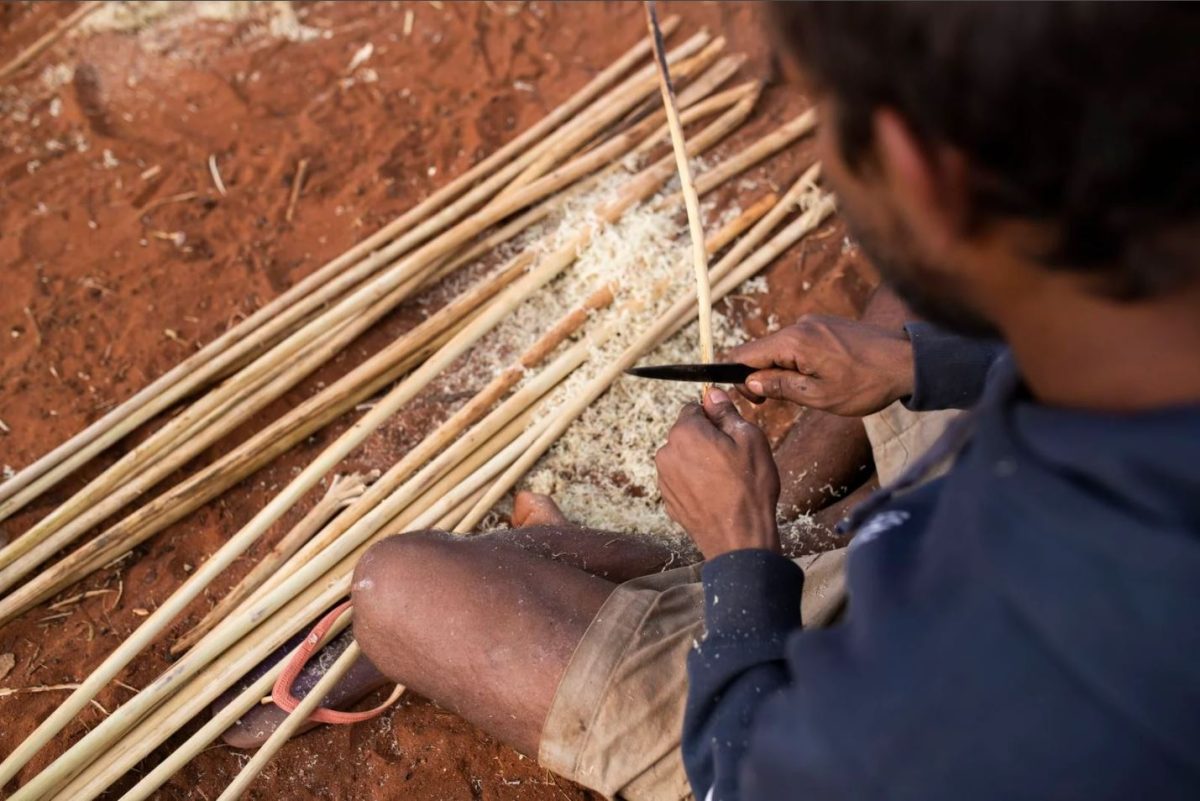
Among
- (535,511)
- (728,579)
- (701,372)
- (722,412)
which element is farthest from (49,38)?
(728,579)

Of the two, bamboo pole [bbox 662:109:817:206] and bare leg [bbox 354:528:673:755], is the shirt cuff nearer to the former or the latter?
bare leg [bbox 354:528:673:755]

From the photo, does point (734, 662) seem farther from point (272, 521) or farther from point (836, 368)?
point (272, 521)

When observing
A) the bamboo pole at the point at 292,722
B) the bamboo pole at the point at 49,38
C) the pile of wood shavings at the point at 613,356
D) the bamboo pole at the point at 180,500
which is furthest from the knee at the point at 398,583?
the bamboo pole at the point at 49,38

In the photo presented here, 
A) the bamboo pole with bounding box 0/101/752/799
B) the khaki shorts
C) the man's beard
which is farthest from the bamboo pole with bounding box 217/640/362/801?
the man's beard

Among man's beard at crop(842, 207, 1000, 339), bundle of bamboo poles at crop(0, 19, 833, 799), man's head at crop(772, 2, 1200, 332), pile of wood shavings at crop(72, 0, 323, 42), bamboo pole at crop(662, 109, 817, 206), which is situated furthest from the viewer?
pile of wood shavings at crop(72, 0, 323, 42)

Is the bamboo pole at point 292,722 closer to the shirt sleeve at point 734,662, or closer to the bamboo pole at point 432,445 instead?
the bamboo pole at point 432,445

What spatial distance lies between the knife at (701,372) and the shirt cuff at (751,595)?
431mm

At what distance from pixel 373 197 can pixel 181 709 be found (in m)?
1.69

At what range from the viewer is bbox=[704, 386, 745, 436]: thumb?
1543mm

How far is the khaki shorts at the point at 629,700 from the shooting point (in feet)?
4.83

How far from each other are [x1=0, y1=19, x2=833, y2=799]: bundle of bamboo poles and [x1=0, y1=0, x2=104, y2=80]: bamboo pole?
1936 millimetres

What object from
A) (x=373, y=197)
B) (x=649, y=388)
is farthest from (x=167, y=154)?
(x=649, y=388)

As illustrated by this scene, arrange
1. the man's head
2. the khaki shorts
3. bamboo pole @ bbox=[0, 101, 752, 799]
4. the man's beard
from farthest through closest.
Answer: bamboo pole @ bbox=[0, 101, 752, 799] → the khaki shorts → the man's beard → the man's head

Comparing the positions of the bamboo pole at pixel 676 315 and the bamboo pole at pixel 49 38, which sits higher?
the bamboo pole at pixel 49 38
